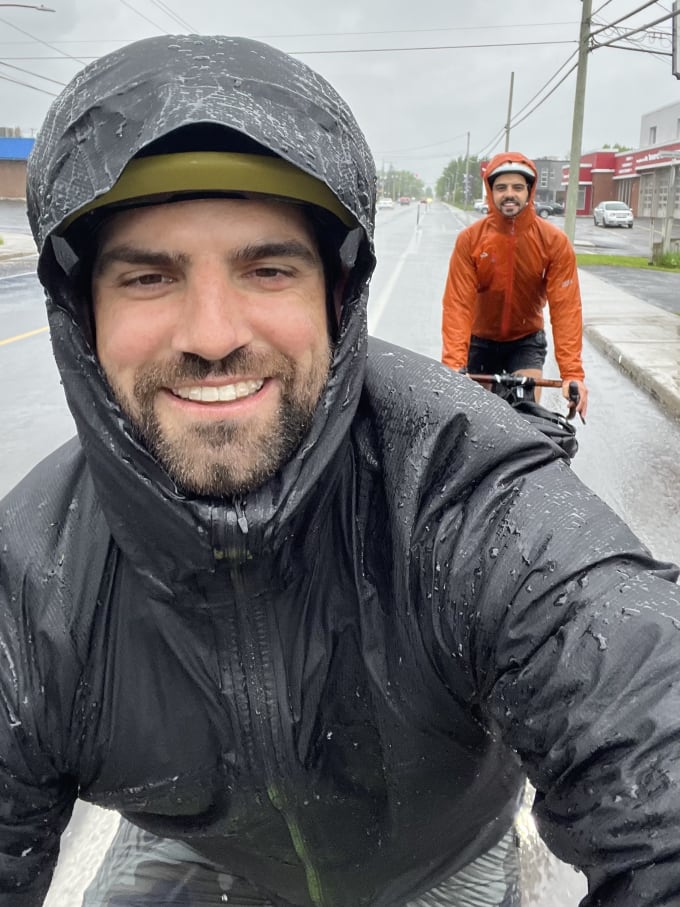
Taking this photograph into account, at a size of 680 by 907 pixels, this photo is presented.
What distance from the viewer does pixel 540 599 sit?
1188 mm

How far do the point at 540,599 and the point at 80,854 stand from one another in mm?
1924

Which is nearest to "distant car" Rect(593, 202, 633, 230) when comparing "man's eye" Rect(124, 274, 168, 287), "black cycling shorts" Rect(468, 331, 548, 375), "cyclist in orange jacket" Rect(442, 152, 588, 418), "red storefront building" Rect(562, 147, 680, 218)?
"red storefront building" Rect(562, 147, 680, 218)

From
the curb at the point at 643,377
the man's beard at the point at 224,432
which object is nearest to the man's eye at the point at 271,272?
the man's beard at the point at 224,432

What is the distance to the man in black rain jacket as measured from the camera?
4.19 ft

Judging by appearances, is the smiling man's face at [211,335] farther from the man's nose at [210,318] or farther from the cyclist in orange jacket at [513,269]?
the cyclist in orange jacket at [513,269]

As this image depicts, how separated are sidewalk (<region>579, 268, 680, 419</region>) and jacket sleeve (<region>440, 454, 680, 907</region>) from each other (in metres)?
7.29

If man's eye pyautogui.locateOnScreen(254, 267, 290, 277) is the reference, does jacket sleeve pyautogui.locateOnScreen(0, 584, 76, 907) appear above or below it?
below

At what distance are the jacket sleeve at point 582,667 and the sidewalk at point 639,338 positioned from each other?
7289 mm

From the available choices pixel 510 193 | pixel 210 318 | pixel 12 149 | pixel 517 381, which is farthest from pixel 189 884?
pixel 12 149

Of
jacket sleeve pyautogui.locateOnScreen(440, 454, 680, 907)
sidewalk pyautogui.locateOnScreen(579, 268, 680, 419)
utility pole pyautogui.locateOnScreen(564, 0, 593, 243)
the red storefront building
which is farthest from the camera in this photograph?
the red storefront building

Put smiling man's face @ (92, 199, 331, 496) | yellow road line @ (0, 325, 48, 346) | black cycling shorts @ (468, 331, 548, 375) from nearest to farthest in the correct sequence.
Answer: smiling man's face @ (92, 199, 331, 496), black cycling shorts @ (468, 331, 548, 375), yellow road line @ (0, 325, 48, 346)

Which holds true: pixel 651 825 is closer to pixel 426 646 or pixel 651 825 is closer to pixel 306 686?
pixel 426 646

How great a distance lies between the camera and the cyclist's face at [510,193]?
4.23 m

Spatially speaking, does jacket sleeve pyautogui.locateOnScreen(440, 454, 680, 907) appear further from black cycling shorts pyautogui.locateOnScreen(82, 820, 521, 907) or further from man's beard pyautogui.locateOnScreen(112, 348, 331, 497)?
black cycling shorts pyautogui.locateOnScreen(82, 820, 521, 907)
